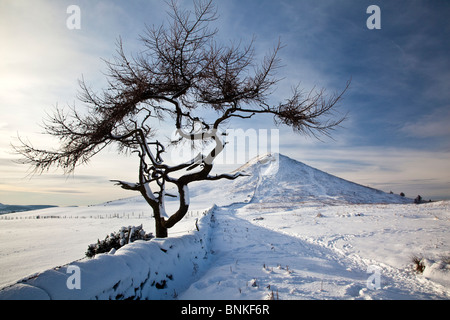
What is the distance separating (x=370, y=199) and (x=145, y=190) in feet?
213

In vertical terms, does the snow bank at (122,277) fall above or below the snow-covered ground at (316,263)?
above

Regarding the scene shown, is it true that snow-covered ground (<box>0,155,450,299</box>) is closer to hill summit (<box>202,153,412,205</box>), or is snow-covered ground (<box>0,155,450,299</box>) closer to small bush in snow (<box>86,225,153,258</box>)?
small bush in snow (<box>86,225,153,258</box>)

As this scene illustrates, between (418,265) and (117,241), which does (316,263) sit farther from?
(117,241)

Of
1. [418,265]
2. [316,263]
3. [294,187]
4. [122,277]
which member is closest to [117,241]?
[122,277]

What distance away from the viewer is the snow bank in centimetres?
221

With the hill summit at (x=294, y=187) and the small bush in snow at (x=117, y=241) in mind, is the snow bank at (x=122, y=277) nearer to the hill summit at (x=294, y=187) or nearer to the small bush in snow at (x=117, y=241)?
the small bush in snow at (x=117, y=241)

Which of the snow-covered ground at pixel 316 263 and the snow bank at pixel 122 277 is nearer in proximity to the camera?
the snow bank at pixel 122 277

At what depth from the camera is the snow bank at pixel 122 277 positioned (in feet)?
7.25

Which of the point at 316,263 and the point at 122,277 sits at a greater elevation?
the point at 122,277

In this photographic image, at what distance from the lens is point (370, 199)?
5603 centimetres

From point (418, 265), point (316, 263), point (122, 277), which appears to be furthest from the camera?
point (316, 263)

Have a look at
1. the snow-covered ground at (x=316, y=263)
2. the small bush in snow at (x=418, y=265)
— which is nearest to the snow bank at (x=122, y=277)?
the snow-covered ground at (x=316, y=263)

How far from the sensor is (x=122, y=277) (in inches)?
116
